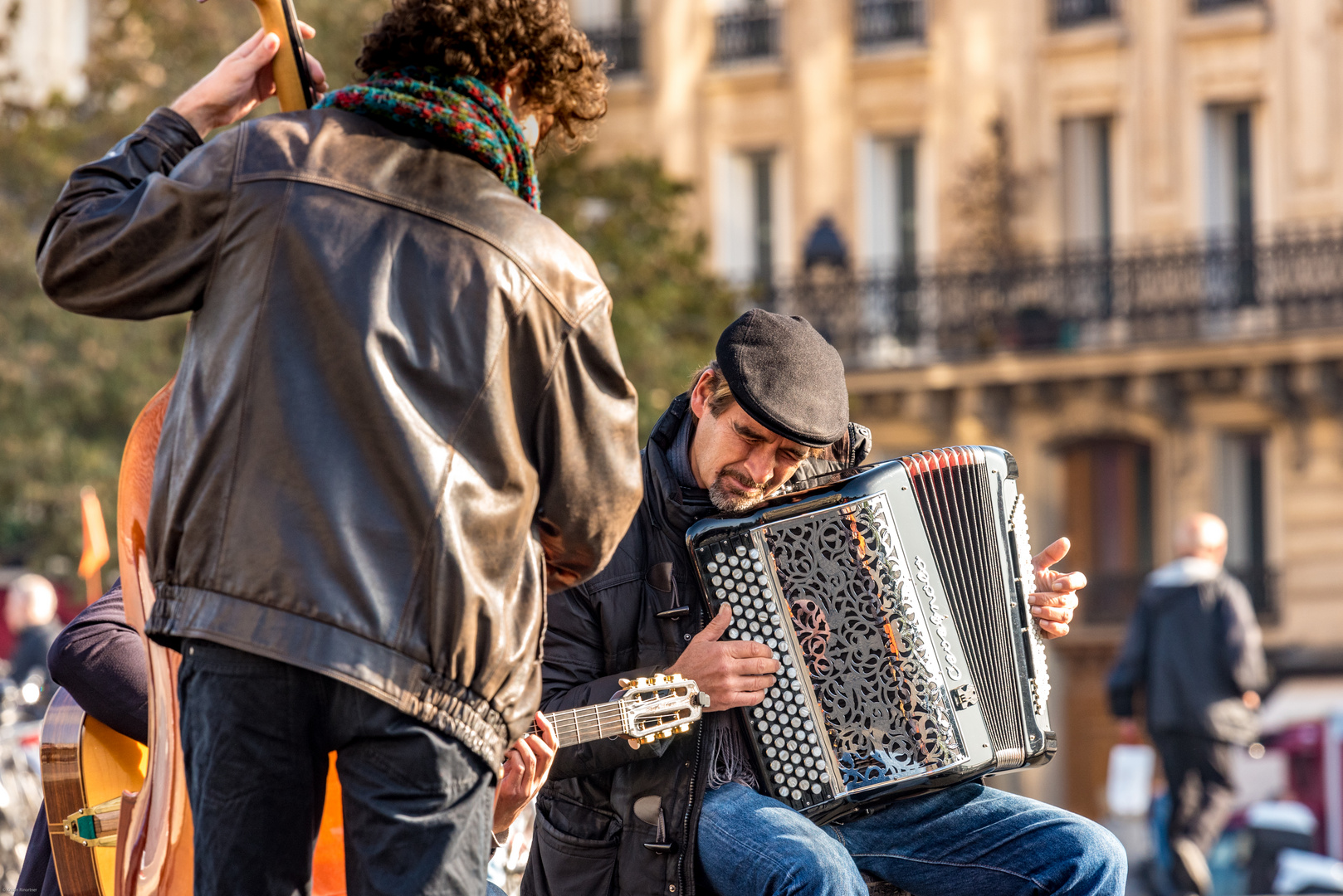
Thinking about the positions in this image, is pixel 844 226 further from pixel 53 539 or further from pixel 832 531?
pixel 832 531

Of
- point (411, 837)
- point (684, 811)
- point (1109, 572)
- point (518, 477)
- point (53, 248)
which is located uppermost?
point (53, 248)

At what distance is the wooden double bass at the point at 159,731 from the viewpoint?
3.03m

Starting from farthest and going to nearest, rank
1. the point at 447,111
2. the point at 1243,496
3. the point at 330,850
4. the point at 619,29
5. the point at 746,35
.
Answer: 1. the point at 619,29
2. the point at 746,35
3. the point at 1243,496
4. the point at 330,850
5. the point at 447,111

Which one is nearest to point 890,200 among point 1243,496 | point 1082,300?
point 1082,300

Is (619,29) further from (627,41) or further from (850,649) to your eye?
(850,649)

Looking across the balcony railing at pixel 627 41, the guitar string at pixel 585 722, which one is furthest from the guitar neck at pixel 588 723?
the balcony railing at pixel 627 41

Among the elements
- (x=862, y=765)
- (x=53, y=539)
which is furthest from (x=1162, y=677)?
(x=53, y=539)

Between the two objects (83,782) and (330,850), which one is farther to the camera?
(83,782)

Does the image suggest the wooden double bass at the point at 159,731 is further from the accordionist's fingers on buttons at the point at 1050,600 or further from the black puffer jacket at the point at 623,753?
the accordionist's fingers on buttons at the point at 1050,600

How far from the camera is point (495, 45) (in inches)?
118

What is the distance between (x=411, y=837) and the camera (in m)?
2.75

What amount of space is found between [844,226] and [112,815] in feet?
68.6

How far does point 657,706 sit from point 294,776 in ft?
4.31

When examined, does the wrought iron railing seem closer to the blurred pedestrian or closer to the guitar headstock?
the blurred pedestrian
